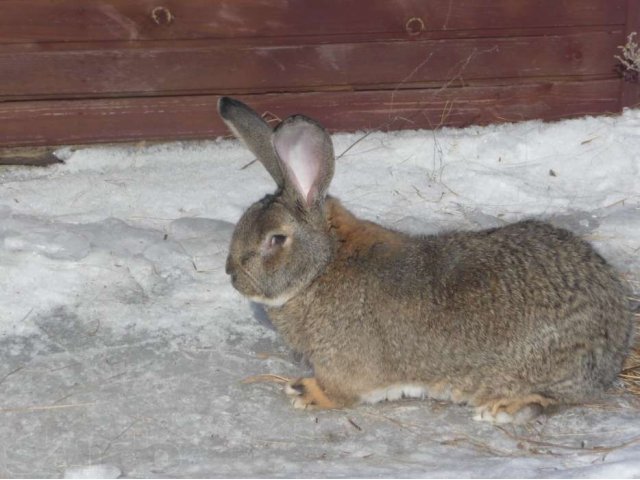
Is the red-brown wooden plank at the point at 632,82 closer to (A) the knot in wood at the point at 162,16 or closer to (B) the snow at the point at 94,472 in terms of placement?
(A) the knot in wood at the point at 162,16

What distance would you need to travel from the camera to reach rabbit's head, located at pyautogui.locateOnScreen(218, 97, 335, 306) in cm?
425

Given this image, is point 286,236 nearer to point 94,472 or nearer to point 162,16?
point 94,472

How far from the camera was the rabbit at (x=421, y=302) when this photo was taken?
4.22 m

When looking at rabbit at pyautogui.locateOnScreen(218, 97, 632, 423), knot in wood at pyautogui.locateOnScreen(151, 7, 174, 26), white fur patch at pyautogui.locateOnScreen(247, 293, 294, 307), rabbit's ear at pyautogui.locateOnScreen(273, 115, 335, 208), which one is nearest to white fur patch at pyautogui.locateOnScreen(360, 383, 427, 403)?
rabbit at pyautogui.locateOnScreen(218, 97, 632, 423)

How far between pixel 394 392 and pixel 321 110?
2.74 metres

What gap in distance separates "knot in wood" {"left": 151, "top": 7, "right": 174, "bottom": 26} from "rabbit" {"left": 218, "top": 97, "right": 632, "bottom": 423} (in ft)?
6.77

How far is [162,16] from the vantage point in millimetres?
6305

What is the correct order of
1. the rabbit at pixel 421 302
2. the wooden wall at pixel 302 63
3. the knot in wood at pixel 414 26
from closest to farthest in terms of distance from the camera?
the rabbit at pixel 421 302 → the wooden wall at pixel 302 63 → the knot in wood at pixel 414 26

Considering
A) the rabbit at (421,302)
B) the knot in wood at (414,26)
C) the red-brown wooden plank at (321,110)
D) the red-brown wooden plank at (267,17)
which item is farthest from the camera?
the knot in wood at (414,26)

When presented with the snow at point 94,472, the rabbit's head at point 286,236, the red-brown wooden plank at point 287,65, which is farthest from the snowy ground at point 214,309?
the rabbit's head at point 286,236

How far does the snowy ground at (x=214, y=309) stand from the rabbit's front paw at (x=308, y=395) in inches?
1.8

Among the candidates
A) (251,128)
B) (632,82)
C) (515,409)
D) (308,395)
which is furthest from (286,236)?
(632,82)

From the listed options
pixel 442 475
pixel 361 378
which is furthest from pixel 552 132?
pixel 442 475

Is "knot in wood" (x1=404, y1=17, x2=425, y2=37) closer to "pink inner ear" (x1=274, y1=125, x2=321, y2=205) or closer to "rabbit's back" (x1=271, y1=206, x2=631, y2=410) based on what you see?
"rabbit's back" (x1=271, y1=206, x2=631, y2=410)
